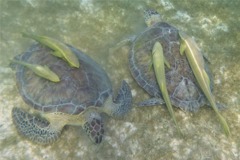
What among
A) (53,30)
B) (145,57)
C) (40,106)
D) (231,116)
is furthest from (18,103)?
(231,116)

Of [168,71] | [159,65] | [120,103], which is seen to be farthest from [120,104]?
[168,71]

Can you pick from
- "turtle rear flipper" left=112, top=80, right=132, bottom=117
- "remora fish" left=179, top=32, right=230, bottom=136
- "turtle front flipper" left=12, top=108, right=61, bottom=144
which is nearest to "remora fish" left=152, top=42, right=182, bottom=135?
"remora fish" left=179, top=32, right=230, bottom=136

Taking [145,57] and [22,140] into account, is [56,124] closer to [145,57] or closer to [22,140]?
[22,140]

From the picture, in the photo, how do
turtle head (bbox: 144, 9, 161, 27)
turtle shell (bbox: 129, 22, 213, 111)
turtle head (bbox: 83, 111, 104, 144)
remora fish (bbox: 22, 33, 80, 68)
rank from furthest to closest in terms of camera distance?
turtle head (bbox: 144, 9, 161, 27), turtle shell (bbox: 129, 22, 213, 111), remora fish (bbox: 22, 33, 80, 68), turtle head (bbox: 83, 111, 104, 144)

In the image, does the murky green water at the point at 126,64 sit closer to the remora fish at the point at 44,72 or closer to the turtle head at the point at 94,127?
the turtle head at the point at 94,127

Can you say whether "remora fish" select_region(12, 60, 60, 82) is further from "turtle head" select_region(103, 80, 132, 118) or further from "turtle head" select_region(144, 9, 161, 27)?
"turtle head" select_region(144, 9, 161, 27)

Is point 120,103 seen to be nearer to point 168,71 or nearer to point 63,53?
point 168,71

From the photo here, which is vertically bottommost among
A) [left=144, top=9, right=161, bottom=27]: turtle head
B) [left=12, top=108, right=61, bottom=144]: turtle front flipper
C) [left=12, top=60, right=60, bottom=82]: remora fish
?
[left=12, top=108, right=61, bottom=144]: turtle front flipper
